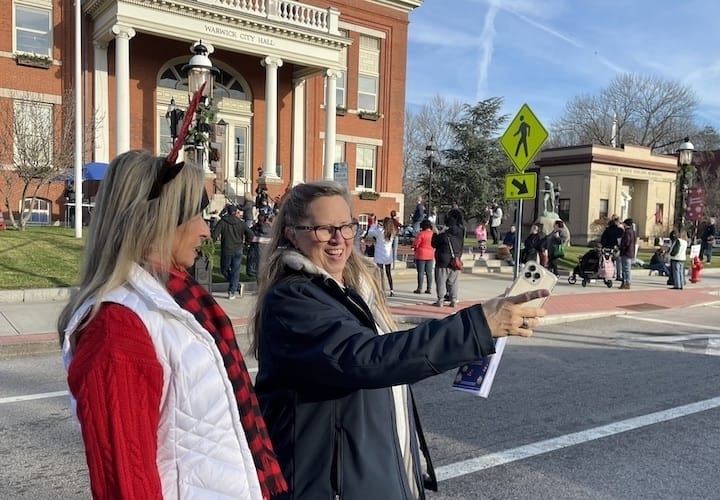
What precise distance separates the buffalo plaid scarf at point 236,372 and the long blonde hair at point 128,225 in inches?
3.6

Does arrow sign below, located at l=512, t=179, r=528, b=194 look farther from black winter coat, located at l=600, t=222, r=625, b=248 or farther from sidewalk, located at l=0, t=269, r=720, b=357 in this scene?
black winter coat, located at l=600, t=222, r=625, b=248

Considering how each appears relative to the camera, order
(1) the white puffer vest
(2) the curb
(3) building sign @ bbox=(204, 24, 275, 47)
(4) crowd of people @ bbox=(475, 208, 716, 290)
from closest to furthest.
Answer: (1) the white puffer vest, (2) the curb, (4) crowd of people @ bbox=(475, 208, 716, 290), (3) building sign @ bbox=(204, 24, 275, 47)

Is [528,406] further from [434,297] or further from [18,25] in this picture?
[18,25]

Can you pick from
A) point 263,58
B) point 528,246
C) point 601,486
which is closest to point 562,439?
point 601,486

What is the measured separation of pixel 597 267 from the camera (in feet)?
56.5

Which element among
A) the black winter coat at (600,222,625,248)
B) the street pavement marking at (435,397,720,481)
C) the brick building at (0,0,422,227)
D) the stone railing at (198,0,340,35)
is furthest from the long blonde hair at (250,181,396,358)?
the stone railing at (198,0,340,35)

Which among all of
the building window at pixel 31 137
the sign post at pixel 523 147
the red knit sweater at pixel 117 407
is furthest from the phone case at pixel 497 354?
the building window at pixel 31 137

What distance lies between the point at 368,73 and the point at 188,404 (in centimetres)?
3167

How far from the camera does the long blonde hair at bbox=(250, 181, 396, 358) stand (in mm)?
2064

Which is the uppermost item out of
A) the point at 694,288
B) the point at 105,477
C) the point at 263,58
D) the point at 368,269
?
the point at 263,58

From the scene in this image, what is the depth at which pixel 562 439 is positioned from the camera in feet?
16.0

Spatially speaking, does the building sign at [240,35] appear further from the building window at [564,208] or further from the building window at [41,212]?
the building window at [564,208]

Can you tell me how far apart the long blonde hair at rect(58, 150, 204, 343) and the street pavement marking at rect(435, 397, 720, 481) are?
3121 mm

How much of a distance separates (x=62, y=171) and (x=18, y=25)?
8353 mm
